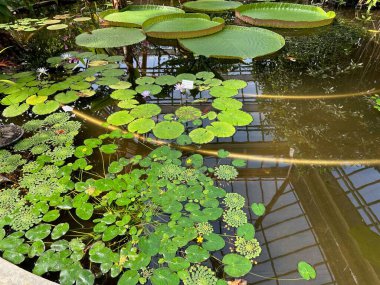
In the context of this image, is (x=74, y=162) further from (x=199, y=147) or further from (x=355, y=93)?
(x=355, y=93)

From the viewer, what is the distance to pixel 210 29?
3631mm

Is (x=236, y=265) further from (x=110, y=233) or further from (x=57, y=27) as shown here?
(x=57, y=27)

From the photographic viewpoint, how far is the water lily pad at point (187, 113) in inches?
88.8

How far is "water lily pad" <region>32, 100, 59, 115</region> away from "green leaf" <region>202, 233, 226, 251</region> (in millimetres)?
1662

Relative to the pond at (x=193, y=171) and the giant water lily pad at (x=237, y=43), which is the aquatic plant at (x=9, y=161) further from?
the giant water lily pad at (x=237, y=43)

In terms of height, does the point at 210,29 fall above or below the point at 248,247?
above

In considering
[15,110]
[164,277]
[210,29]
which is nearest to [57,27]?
[210,29]

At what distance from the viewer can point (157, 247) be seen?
1312mm

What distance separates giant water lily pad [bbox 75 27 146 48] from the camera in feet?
11.7

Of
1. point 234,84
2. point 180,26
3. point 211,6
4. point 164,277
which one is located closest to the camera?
point 164,277

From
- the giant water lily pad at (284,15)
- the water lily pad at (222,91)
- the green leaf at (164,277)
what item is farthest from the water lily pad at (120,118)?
the giant water lily pad at (284,15)

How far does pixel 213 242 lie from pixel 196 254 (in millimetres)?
98

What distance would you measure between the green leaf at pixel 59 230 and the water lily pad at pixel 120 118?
0.92m

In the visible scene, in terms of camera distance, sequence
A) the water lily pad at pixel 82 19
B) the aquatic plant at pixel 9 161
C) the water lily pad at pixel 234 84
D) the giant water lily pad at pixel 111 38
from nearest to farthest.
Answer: the aquatic plant at pixel 9 161, the water lily pad at pixel 234 84, the giant water lily pad at pixel 111 38, the water lily pad at pixel 82 19
